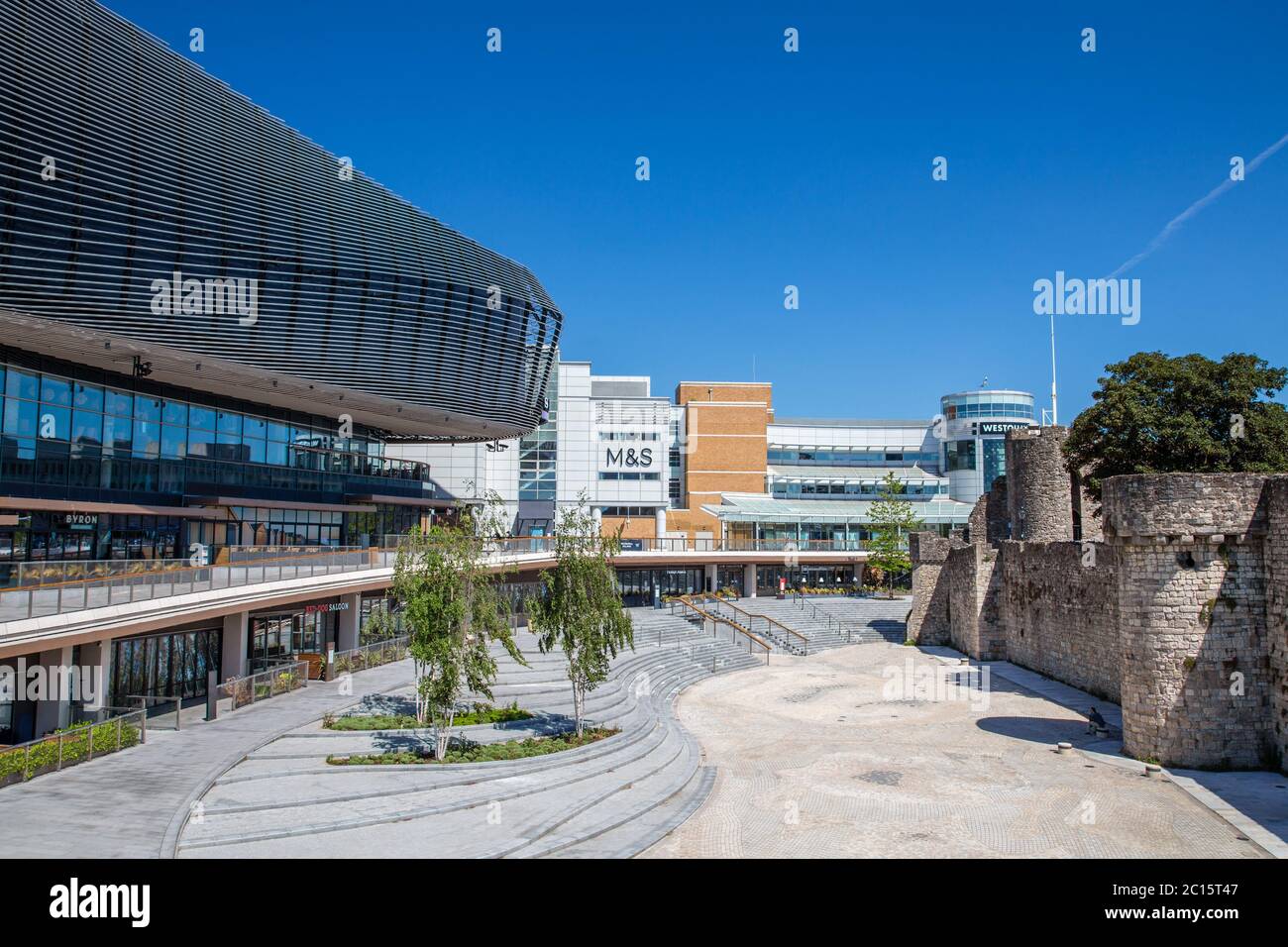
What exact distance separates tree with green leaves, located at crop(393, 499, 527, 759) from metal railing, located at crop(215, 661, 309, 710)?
18.1ft

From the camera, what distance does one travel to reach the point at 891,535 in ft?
177

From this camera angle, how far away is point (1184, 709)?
18.5m

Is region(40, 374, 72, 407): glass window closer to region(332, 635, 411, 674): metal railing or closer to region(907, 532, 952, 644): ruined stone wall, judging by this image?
region(332, 635, 411, 674): metal railing

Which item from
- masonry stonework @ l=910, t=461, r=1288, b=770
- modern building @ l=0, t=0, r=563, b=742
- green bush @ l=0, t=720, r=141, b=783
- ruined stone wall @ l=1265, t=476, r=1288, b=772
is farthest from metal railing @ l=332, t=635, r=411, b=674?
ruined stone wall @ l=1265, t=476, r=1288, b=772

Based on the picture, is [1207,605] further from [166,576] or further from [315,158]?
[315,158]

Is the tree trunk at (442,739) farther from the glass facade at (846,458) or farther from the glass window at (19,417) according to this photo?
the glass facade at (846,458)

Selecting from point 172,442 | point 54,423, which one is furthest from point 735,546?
point 54,423

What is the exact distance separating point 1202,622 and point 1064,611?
1084 centimetres

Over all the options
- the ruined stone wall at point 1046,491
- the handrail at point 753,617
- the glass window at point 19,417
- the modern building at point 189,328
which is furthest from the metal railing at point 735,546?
the glass window at point 19,417

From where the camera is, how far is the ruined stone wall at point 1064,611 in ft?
85.6

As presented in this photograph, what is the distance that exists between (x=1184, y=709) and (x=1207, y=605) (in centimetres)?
229

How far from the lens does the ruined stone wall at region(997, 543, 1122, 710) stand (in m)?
26.1
